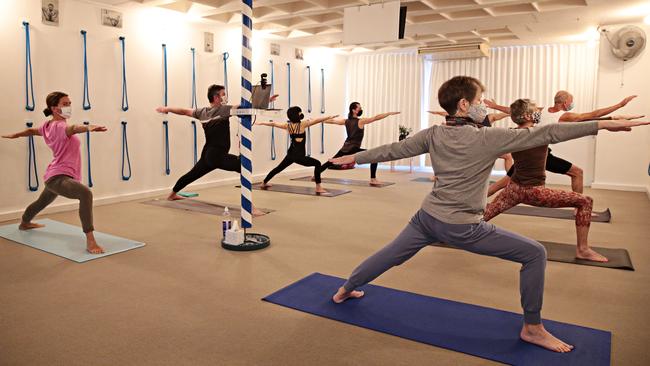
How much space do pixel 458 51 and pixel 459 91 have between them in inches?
284

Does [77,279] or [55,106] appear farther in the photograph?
[55,106]

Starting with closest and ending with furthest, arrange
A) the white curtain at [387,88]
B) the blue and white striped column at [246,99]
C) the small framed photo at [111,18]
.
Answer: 1. the blue and white striped column at [246,99]
2. the small framed photo at [111,18]
3. the white curtain at [387,88]

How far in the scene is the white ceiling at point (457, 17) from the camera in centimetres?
608

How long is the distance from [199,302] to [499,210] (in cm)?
225

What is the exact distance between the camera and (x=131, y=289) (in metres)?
2.98

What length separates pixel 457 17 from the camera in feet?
22.6

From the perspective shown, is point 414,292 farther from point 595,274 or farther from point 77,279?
point 77,279

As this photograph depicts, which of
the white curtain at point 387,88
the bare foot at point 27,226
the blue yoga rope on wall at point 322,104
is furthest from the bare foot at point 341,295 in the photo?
the white curtain at point 387,88

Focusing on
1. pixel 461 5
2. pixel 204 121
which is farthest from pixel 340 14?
pixel 204 121

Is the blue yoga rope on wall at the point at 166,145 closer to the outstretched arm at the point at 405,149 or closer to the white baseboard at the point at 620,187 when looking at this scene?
the outstretched arm at the point at 405,149

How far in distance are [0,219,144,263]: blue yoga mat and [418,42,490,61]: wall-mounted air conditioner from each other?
6.82 metres

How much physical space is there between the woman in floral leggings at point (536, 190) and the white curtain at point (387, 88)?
6665 mm

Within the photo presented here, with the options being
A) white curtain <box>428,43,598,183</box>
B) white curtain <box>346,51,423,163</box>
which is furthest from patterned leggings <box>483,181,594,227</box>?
white curtain <box>346,51,423,163</box>

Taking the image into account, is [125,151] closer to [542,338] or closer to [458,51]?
[542,338]
